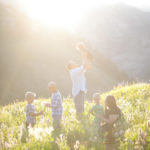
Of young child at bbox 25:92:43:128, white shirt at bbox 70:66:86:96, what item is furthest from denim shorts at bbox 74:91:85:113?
young child at bbox 25:92:43:128

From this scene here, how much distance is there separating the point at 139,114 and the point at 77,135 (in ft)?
5.77

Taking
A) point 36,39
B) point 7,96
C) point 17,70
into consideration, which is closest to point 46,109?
point 7,96

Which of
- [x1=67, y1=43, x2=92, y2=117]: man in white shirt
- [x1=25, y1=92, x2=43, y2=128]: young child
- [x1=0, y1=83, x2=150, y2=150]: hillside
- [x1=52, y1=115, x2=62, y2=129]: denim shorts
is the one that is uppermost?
[x1=67, y1=43, x2=92, y2=117]: man in white shirt

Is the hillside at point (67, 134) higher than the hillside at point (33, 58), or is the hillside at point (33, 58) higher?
the hillside at point (33, 58)

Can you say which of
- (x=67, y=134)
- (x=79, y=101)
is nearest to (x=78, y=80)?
(x=79, y=101)

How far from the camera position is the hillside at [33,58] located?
9600 cm

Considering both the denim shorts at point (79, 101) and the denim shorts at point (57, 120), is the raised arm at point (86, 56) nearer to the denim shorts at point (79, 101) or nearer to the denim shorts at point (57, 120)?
the denim shorts at point (79, 101)

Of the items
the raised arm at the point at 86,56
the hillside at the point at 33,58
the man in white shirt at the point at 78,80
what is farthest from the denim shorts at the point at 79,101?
the hillside at the point at 33,58

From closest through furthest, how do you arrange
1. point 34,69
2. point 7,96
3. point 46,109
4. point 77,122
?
point 77,122
point 46,109
point 7,96
point 34,69

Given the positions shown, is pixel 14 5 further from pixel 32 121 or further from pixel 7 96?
pixel 32 121

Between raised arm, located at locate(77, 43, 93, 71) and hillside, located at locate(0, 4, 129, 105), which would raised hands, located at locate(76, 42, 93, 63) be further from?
hillside, located at locate(0, 4, 129, 105)

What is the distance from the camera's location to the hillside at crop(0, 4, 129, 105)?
315 feet

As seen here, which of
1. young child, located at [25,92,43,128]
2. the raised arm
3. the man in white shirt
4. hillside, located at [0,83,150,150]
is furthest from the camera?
the man in white shirt

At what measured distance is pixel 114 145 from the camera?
570 cm
